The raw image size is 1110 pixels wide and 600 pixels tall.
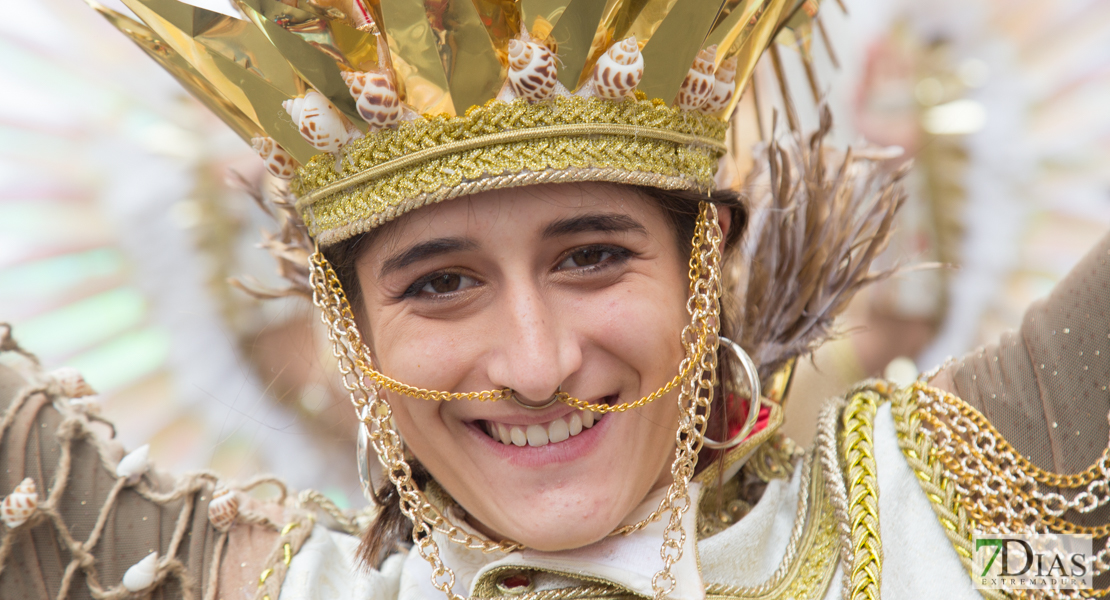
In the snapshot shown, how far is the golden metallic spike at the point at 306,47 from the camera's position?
1.34m

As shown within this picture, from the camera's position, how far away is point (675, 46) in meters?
1.42

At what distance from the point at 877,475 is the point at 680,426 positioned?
0.39 metres

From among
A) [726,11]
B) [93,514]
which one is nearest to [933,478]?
[726,11]

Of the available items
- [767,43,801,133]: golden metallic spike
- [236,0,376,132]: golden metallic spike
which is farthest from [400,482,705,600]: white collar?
[767,43,801,133]: golden metallic spike

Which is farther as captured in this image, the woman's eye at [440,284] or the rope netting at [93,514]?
the rope netting at [93,514]

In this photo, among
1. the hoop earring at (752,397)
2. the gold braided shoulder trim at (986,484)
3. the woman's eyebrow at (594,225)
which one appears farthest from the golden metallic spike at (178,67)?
the gold braided shoulder trim at (986,484)

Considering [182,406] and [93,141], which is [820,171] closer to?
[182,406]

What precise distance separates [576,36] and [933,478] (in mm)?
992

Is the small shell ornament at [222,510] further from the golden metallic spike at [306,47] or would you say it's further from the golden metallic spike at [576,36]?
the golden metallic spike at [576,36]

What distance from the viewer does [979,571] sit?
56.9 inches

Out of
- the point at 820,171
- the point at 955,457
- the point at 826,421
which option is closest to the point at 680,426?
the point at 826,421

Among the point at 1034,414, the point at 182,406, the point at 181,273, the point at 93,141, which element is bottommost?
→ the point at 1034,414

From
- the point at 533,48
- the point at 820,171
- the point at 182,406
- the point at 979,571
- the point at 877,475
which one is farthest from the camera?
the point at 182,406

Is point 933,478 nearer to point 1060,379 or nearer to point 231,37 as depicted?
point 1060,379
